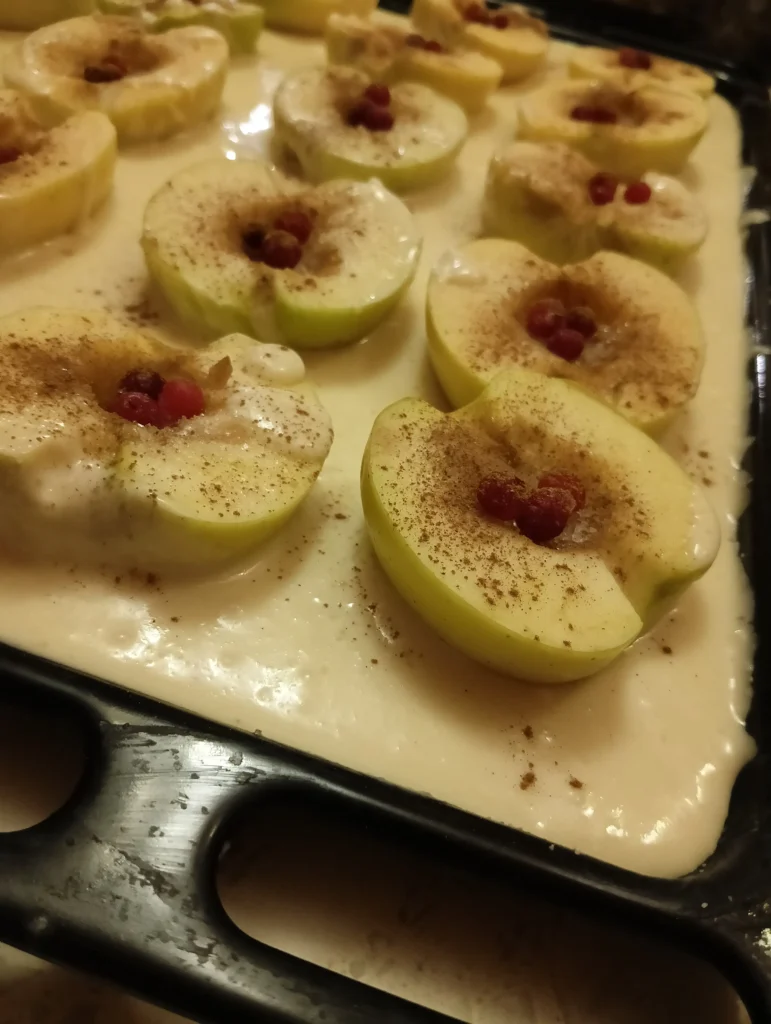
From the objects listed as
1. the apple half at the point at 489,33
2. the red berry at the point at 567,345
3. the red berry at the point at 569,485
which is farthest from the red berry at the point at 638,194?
the red berry at the point at 569,485

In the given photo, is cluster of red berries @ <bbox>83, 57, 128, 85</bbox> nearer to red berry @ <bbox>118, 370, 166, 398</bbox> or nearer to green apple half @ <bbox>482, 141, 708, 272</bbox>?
green apple half @ <bbox>482, 141, 708, 272</bbox>

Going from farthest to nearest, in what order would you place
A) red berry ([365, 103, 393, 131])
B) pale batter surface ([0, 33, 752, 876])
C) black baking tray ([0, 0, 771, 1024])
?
red berry ([365, 103, 393, 131]) < pale batter surface ([0, 33, 752, 876]) < black baking tray ([0, 0, 771, 1024])

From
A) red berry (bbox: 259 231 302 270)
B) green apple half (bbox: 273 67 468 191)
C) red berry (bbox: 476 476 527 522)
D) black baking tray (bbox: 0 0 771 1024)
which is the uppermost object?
green apple half (bbox: 273 67 468 191)

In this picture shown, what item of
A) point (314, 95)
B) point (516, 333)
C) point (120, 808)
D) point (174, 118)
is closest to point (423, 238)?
point (516, 333)

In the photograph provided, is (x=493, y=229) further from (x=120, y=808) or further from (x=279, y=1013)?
(x=279, y=1013)

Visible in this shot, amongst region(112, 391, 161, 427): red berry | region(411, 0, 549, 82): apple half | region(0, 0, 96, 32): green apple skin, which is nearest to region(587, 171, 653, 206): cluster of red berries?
region(411, 0, 549, 82): apple half

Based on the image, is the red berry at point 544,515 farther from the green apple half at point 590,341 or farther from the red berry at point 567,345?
the red berry at point 567,345

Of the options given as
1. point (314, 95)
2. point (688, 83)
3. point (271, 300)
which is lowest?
point (271, 300)
